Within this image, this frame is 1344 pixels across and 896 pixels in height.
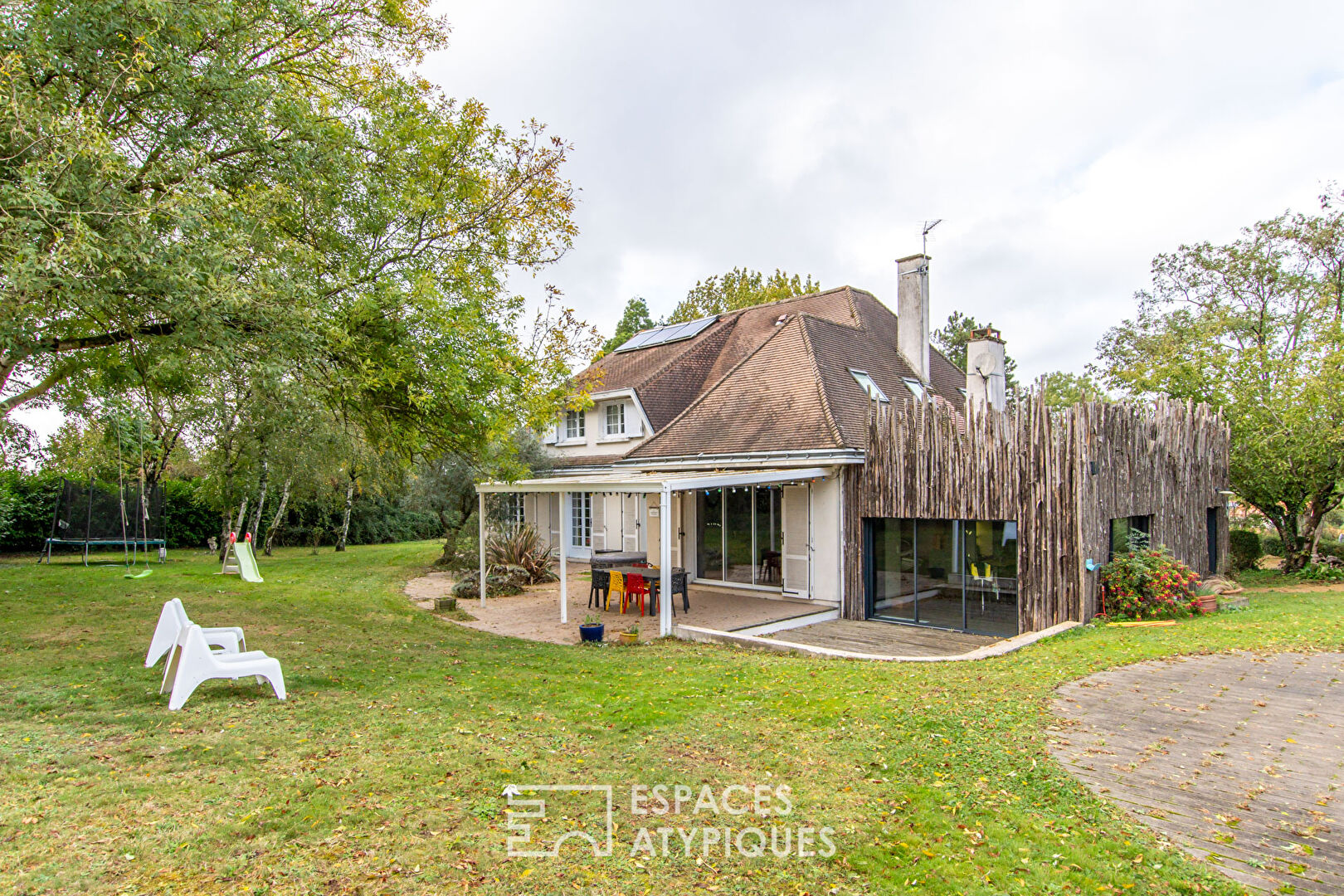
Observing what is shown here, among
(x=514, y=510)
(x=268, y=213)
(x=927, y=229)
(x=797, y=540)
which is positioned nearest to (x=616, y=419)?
(x=514, y=510)

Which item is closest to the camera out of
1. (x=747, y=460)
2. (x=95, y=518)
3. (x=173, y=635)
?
(x=173, y=635)

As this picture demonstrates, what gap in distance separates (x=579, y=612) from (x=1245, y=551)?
68.0 feet

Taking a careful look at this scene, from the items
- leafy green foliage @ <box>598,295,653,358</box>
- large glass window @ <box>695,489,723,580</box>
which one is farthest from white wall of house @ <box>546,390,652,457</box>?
leafy green foliage @ <box>598,295,653,358</box>

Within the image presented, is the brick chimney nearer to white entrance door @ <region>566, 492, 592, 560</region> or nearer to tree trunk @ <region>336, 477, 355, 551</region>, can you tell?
white entrance door @ <region>566, 492, 592, 560</region>

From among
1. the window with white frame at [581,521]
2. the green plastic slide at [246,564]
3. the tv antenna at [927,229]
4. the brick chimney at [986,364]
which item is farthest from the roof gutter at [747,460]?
the green plastic slide at [246,564]

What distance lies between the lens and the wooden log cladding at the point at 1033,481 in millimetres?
10781

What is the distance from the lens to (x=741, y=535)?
15.1 metres

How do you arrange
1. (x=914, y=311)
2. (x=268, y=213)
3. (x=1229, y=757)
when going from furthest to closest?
(x=914, y=311) → (x=268, y=213) → (x=1229, y=757)

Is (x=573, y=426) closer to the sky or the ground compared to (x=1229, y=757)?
closer to the sky

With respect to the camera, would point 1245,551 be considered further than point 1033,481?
Yes

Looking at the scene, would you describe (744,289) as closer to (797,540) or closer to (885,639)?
(797,540)

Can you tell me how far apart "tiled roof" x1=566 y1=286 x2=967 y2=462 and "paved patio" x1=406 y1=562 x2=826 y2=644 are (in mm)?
3033

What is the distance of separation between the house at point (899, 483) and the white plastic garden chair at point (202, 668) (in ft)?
17.9

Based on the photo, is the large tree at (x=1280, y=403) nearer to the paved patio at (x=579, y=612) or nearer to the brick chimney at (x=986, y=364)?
the brick chimney at (x=986, y=364)
